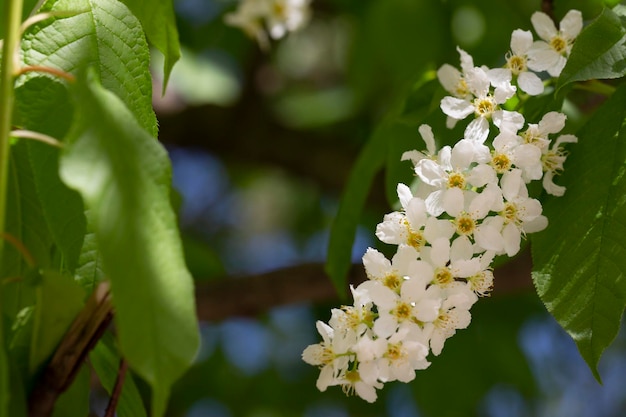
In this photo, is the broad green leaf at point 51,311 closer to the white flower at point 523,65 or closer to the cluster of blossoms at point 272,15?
the white flower at point 523,65

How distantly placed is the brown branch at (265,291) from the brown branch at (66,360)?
1.13 meters

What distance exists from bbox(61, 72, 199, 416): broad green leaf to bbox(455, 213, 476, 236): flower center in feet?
0.96

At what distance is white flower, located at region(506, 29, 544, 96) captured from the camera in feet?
3.06

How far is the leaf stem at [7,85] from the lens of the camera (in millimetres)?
617

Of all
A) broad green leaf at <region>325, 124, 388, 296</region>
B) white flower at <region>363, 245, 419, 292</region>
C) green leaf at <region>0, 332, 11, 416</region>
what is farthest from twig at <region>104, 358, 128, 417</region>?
broad green leaf at <region>325, 124, 388, 296</region>

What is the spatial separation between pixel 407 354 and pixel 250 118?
169 cm

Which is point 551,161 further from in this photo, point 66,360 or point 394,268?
point 66,360

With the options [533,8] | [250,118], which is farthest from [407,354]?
[250,118]

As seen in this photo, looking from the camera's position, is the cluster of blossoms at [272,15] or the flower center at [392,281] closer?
the flower center at [392,281]

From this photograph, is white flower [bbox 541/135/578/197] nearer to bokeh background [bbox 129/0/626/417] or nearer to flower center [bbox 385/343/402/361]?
flower center [bbox 385/343/402/361]

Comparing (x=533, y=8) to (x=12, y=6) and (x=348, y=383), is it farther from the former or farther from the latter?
(x=12, y=6)

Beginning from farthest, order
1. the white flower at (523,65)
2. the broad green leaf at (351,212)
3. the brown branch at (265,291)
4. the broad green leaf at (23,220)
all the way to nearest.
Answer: the brown branch at (265,291), the broad green leaf at (351,212), the white flower at (523,65), the broad green leaf at (23,220)

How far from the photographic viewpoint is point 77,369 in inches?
27.0

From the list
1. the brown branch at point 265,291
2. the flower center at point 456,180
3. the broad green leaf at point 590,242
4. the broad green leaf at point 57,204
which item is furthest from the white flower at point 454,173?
the brown branch at point 265,291
